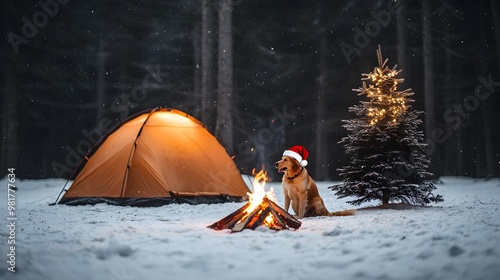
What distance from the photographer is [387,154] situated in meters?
8.49

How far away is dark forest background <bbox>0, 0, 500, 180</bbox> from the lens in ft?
70.2

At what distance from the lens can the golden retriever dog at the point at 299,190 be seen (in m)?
7.16

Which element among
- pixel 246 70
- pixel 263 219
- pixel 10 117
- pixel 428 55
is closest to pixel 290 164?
pixel 263 219

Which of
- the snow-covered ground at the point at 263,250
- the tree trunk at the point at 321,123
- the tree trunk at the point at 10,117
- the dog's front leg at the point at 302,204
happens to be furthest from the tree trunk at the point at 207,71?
the tree trunk at the point at 10,117

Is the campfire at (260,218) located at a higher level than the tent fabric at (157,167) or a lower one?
lower

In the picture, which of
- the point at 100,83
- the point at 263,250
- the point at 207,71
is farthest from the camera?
the point at 100,83

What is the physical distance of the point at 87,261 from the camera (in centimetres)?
404

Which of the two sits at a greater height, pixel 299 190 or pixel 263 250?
pixel 299 190

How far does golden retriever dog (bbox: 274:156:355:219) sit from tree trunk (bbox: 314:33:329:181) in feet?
42.4

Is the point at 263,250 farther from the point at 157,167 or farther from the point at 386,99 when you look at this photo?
the point at 157,167

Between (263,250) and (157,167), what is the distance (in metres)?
5.47

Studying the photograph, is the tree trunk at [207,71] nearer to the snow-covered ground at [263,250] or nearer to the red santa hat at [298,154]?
the red santa hat at [298,154]

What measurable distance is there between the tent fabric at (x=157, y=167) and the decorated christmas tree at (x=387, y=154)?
9.67ft

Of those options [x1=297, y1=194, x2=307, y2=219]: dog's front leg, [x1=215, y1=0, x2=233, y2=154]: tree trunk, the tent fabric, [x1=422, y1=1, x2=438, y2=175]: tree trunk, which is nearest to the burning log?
[x1=297, y1=194, x2=307, y2=219]: dog's front leg
